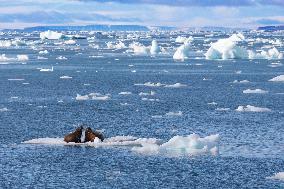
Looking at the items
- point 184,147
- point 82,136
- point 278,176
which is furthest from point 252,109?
point 278,176

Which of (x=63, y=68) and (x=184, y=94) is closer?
(x=184, y=94)

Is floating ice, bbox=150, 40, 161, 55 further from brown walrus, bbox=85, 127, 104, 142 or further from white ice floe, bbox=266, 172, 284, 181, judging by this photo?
white ice floe, bbox=266, 172, 284, 181

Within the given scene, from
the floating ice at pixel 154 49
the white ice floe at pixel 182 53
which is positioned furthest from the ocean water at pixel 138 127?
the floating ice at pixel 154 49

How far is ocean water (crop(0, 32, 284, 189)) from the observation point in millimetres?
24844

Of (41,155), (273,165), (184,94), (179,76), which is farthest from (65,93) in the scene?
(273,165)

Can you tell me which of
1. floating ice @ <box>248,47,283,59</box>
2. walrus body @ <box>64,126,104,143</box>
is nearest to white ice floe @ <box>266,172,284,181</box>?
walrus body @ <box>64,126,104,143</box>

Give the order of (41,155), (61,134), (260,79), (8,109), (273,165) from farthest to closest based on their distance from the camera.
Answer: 1. (260,79)
2. (8,109)
3. (61,134)
4. (41,155)
5. (273,165)

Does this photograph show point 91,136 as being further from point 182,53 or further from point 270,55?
point 270,55

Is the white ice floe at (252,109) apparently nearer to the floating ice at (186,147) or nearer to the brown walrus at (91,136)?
the brown walrus at (91,136)

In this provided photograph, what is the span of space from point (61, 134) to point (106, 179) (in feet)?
32.7

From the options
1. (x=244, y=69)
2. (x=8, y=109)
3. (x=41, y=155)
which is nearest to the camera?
(x=41, y=155)

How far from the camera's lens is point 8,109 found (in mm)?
43094

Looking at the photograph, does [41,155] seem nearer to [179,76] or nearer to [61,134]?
[61,134]

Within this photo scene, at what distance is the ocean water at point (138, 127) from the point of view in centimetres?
2484
